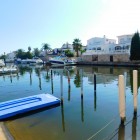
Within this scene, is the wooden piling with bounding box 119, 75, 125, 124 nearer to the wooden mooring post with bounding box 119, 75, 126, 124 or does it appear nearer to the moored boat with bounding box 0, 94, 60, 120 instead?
the wooden mooring post with bounding box 119, 75, 126, 124

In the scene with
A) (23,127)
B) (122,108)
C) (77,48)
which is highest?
(77,48)

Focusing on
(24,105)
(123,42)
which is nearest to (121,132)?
(24,105)

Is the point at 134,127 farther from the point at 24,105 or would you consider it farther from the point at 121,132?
the point at 24,105

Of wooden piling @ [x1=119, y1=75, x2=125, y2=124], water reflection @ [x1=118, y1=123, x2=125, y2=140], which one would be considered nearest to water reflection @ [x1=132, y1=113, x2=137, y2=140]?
water reflection @ [x1=118, y1=123, x2=125, y2=140]

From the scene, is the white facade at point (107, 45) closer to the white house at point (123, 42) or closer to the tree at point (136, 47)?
the white house at point (123, 42)

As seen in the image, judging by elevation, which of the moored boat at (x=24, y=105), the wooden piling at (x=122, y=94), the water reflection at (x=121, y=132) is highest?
the wooden piling at (x=122, y=94)

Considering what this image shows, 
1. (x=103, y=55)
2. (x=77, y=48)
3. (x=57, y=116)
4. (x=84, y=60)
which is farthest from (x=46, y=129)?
(x=77, y=48)

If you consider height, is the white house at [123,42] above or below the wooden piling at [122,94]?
above

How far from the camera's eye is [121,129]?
10258 millimetres

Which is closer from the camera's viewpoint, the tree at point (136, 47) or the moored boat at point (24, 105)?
the moored boat at point (24, 105)

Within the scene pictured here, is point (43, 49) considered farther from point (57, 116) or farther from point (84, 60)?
point (57, 116)

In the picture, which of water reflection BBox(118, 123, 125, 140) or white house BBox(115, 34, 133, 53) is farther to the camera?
white house BBox(115, 34, 133, 53)

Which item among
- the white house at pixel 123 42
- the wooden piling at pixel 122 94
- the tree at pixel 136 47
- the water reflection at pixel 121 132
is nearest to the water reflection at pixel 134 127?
the water reflection at pixel 121 132

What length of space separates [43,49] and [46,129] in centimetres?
11565
